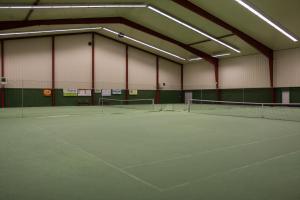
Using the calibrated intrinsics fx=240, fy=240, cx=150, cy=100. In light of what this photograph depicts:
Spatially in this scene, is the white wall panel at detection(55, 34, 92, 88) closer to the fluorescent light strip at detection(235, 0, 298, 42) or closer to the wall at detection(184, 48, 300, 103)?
the wall at detection(184, 48, 300, 103)

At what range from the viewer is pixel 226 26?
62.4 feet

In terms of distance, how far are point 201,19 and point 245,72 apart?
9.61m

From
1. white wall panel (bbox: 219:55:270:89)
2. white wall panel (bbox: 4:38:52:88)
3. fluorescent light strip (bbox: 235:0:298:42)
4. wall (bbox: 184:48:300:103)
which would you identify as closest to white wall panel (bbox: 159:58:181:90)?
wall (bbox: 184:48:300:103)

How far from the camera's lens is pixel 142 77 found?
97.1ft

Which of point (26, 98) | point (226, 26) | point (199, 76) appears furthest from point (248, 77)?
point (26, 98)

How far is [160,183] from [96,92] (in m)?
24.3

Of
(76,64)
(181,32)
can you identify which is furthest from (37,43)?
(181,32)

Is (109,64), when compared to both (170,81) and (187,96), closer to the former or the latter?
(170,81)

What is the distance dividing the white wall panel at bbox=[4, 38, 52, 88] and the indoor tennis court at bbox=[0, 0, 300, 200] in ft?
0.32

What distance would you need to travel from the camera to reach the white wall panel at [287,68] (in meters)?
22.0

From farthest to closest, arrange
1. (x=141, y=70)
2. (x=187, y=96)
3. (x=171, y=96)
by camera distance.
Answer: (x=187, y=96), (x=171, y=96), (x=141, y=70)

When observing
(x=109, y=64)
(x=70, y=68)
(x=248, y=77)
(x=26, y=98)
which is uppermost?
(x=109, y=64)

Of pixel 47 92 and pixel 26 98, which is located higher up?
pixel 47 92

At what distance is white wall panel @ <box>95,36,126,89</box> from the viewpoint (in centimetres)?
2658
